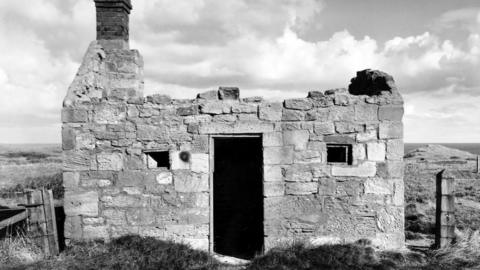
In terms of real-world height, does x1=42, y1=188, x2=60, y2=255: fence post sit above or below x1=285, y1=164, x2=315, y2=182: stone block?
below

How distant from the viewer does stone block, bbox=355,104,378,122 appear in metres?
6.13

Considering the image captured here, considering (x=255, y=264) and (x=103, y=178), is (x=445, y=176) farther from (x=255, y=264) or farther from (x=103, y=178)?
(x=103, y=178)

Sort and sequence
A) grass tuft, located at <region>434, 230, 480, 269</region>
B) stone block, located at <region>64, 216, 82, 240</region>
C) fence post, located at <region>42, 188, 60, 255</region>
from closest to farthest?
grass tuft, located at <region>434, 230, 480, 269</region> → fence post, located at <region>42, 188, 60, 255</region> → stone block, located at <region>64, 216, 82, 240</region>

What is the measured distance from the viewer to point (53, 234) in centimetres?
605

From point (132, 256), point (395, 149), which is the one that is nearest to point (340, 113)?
point (395, 149)

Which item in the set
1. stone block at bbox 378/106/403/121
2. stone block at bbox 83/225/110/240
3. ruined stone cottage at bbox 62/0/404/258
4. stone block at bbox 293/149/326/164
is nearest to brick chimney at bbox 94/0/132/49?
ruined stone cottage at bbox 62/0/404/258

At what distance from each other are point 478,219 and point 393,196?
3924 mm

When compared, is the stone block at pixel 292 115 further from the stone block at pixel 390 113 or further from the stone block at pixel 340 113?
the stone block at pixel 390 113

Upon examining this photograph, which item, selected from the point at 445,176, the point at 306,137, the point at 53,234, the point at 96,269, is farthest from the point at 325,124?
the point at 53,234

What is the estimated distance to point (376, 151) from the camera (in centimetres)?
614

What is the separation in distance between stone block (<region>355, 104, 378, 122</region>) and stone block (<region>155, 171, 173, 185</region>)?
3.13 meters

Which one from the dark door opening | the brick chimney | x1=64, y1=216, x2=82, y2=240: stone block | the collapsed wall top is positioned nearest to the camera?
x1=64, y1=216, x2=82, y2=240: stone block

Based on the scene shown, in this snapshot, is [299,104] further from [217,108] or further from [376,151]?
[376,151]

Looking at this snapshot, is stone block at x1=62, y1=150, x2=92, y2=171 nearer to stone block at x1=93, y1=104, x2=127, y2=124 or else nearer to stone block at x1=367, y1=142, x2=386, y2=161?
stone block at x1=93, y1=104, x2=127, y2=124
